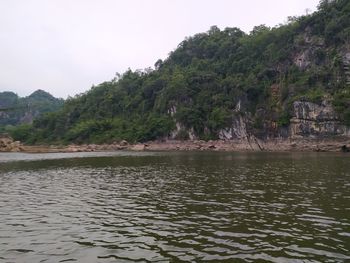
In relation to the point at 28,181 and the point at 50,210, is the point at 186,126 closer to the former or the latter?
the point at 28,181

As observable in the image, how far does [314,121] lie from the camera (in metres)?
107

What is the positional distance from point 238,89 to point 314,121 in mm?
38831

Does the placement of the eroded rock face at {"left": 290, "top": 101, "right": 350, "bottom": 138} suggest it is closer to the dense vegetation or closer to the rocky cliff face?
the rocky cliff face

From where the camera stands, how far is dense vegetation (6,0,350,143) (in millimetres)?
122312

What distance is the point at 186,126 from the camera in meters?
139

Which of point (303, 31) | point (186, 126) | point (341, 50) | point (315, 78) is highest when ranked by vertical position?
point (303, 31)

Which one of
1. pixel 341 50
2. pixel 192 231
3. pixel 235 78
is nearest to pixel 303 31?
pixel 341 50

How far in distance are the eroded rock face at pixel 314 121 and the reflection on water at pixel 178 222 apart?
250ft

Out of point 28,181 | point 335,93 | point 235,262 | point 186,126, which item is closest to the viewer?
point 235,262

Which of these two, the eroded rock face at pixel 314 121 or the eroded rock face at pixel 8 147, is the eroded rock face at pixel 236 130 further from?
the eroded rock face at pixel 8 147

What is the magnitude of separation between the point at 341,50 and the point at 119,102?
383ft

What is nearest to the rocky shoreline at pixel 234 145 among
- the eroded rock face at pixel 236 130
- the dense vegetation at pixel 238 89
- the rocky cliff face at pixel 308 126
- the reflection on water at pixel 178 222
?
the rocky cliff face at pixel 308 126

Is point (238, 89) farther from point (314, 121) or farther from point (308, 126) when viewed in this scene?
point (314, 121)

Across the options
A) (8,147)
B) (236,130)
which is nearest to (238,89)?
(236,130)
